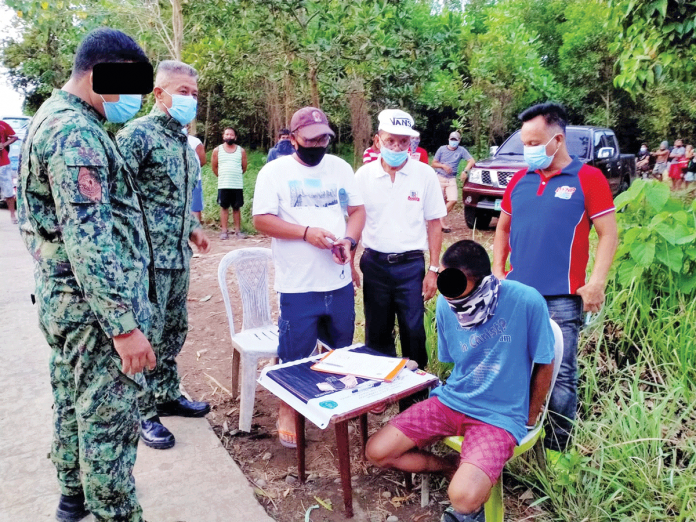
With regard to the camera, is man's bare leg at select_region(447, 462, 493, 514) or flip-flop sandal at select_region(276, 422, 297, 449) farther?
flip-flop sandal at select_region(276, 422, 297, 449)

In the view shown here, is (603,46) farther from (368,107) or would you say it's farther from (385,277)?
(385,277)

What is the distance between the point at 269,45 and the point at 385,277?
7858mm

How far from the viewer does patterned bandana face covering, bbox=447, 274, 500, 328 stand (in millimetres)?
2467

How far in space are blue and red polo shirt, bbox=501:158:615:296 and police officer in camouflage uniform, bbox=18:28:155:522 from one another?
194cm

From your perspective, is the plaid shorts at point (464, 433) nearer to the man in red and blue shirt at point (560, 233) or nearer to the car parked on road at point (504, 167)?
the man in red and blue shirt at point (560, 233)

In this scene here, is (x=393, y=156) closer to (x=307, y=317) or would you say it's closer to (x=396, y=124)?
(x=396, y=124)

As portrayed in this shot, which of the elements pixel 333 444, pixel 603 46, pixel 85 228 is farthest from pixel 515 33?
pixel 85 228

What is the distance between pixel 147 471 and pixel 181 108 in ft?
6.77

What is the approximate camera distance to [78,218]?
1.98 metres

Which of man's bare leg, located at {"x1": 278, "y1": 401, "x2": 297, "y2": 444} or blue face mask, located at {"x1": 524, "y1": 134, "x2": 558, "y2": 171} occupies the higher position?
blue face mask, located at {"x1": 524, "y1": 134, "x2": 558, "y2": 171}

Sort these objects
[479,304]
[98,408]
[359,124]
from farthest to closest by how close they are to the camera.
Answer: [359,124] < [479,304] < [98,408]

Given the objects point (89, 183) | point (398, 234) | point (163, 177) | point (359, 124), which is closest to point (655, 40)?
point (398, 234)

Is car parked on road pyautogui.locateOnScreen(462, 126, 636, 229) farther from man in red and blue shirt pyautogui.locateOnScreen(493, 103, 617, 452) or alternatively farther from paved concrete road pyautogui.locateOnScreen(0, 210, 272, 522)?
paved concrete road pyautogui.locateOnScreen(0, 210, 272, 522)

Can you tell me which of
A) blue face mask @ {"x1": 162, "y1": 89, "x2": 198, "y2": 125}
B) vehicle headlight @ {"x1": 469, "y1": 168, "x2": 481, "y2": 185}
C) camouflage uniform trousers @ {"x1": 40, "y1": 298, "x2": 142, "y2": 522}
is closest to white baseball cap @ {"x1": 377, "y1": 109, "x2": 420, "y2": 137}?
blue face mask @ {"x1": 162, "y1": 89, "x2": 198, "y2": 125}
